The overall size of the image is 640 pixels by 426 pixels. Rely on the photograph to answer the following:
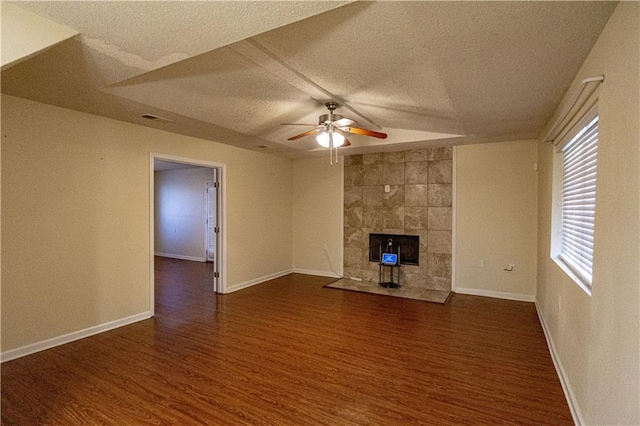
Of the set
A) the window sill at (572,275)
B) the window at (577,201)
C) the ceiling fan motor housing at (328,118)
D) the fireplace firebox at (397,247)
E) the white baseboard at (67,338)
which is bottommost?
the white baseboard at (67,338)

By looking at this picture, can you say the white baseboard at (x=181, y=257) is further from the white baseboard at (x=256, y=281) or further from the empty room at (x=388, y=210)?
the empty room at (x=388, y=210)

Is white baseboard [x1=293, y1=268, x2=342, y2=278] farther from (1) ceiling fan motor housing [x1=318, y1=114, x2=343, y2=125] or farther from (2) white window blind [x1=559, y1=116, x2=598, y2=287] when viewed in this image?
(2) white window blind [x1=559, y1=116, x2=598, y2=287]

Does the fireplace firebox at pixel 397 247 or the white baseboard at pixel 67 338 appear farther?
the fireplace firebox at pixel 397 247

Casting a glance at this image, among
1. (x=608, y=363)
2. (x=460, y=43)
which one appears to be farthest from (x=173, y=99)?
(x=608, y=363)

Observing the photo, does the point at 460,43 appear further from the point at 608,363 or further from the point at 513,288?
the point at 513,288

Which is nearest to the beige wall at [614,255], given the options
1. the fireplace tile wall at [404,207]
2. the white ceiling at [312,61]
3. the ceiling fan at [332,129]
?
the white ceiling at [312,61]

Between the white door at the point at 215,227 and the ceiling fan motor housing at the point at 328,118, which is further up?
the ceiling fan motor housing at the point at 328,118

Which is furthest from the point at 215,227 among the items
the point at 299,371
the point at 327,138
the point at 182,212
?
the point at 182,212

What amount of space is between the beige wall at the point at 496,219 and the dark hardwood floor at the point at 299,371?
0.64 metres

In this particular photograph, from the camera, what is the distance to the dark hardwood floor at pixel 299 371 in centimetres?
213

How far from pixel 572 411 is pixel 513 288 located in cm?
283

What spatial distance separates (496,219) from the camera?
188 inches

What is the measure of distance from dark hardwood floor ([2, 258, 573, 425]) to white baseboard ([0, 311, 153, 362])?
0.28 feet

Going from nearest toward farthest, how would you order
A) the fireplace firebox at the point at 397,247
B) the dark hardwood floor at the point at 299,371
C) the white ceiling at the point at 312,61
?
the white ceiling at the point at 312,61 < the dark hardwood floor at the point at 299,371 < the fireplace firebox at the point at 397,247
